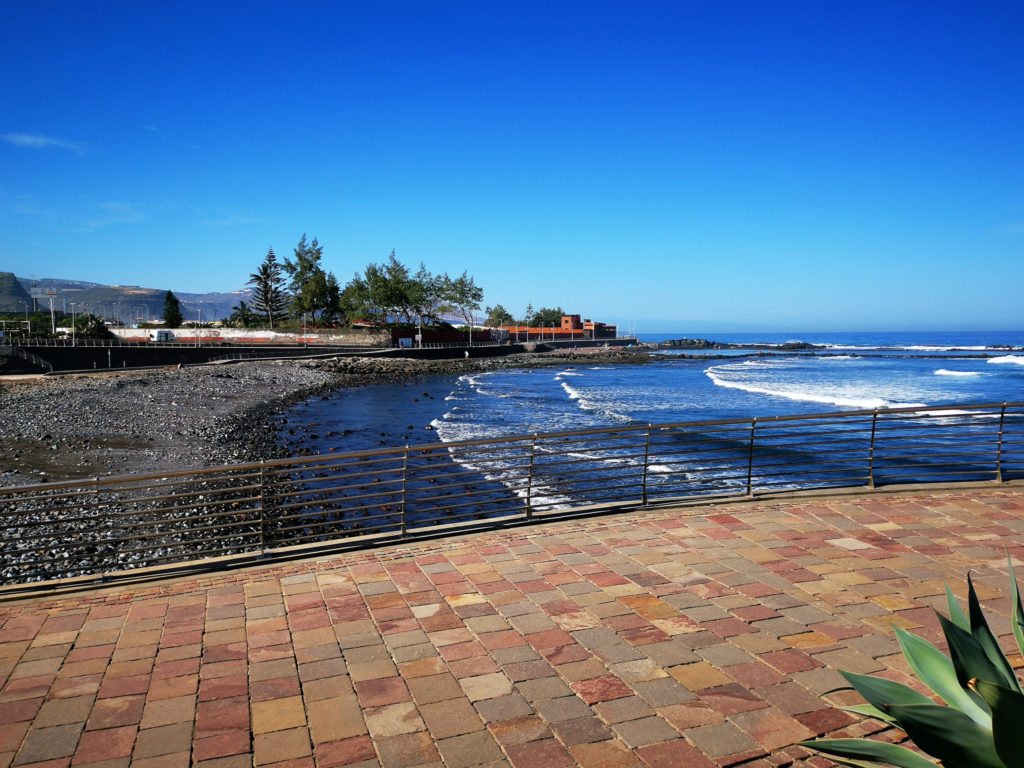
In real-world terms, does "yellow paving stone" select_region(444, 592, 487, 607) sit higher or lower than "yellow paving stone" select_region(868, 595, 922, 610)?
lower

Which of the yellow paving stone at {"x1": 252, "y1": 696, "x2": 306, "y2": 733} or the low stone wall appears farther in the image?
the low stone wall

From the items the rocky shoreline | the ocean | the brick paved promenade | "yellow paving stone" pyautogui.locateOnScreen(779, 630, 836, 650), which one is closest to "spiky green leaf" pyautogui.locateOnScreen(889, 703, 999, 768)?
the brick paved promenade

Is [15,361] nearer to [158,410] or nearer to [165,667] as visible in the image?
[158,410]

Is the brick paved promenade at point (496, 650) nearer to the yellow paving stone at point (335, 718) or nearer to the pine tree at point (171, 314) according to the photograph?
the yellow paving stone at point (335, 718)

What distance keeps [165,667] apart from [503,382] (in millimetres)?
39236

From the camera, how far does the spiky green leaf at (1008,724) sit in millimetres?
1643

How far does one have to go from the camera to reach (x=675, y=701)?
3434mm

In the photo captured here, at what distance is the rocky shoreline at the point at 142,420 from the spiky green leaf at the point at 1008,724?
15657 millimetres

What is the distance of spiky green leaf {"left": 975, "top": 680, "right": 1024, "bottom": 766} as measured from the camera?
5.39 feet

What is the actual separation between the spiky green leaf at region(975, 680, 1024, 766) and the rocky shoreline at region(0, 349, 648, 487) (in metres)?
15.7

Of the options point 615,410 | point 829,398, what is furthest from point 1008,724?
point 829,398

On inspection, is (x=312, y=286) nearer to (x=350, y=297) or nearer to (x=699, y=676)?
(x=350, y=297)

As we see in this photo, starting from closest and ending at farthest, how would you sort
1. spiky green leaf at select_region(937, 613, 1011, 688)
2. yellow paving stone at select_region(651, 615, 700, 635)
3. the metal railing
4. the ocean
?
spiky green leaf at select_region(937, 613, 1011, 688) → yellow paving stone at select_region(651, 615, 700, 635) → the metal railing → the ocean

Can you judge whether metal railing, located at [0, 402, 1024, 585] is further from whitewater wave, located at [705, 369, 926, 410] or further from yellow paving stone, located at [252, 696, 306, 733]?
whitewater wave, located at [705, 369, 926, 410]
